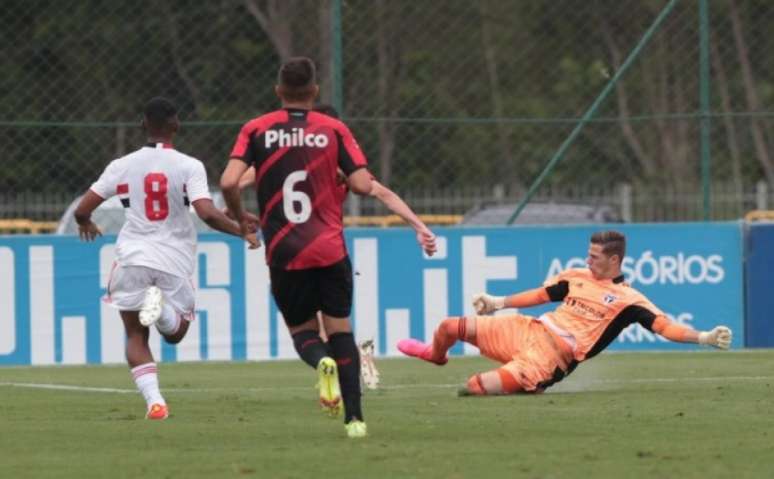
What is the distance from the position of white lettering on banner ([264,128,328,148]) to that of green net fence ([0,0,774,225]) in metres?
9.19

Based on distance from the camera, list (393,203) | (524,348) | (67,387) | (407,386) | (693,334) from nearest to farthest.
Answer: (393,203) → (693,334) → (524,348) → (407,386) → (67,387)

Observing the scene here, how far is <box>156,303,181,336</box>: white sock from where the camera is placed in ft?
35.2

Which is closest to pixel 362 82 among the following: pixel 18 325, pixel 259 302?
pixel 259 302

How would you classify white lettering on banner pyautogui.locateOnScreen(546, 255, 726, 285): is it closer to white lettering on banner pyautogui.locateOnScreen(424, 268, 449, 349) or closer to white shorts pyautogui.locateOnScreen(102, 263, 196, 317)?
white lettering on banner pyautogui.locateOnScreen(424, 268, 449, 349)

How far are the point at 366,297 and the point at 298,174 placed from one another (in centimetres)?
832

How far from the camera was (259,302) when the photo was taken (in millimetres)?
17203

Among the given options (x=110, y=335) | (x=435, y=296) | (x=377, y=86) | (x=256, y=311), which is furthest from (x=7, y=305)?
(x=377, y=86)

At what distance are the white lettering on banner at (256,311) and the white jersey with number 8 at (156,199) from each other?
20.9 ft

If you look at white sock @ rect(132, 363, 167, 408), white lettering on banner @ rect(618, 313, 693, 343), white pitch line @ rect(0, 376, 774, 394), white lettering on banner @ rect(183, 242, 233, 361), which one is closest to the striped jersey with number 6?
white sock @ rect(132, 363, 167, 408)

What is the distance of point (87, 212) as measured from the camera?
10695 mm

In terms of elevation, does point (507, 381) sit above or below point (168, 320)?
below

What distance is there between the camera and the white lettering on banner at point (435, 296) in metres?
17.3

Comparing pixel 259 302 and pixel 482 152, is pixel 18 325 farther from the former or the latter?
pixel 482 152

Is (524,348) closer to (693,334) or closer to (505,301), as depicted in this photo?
(505,301)
